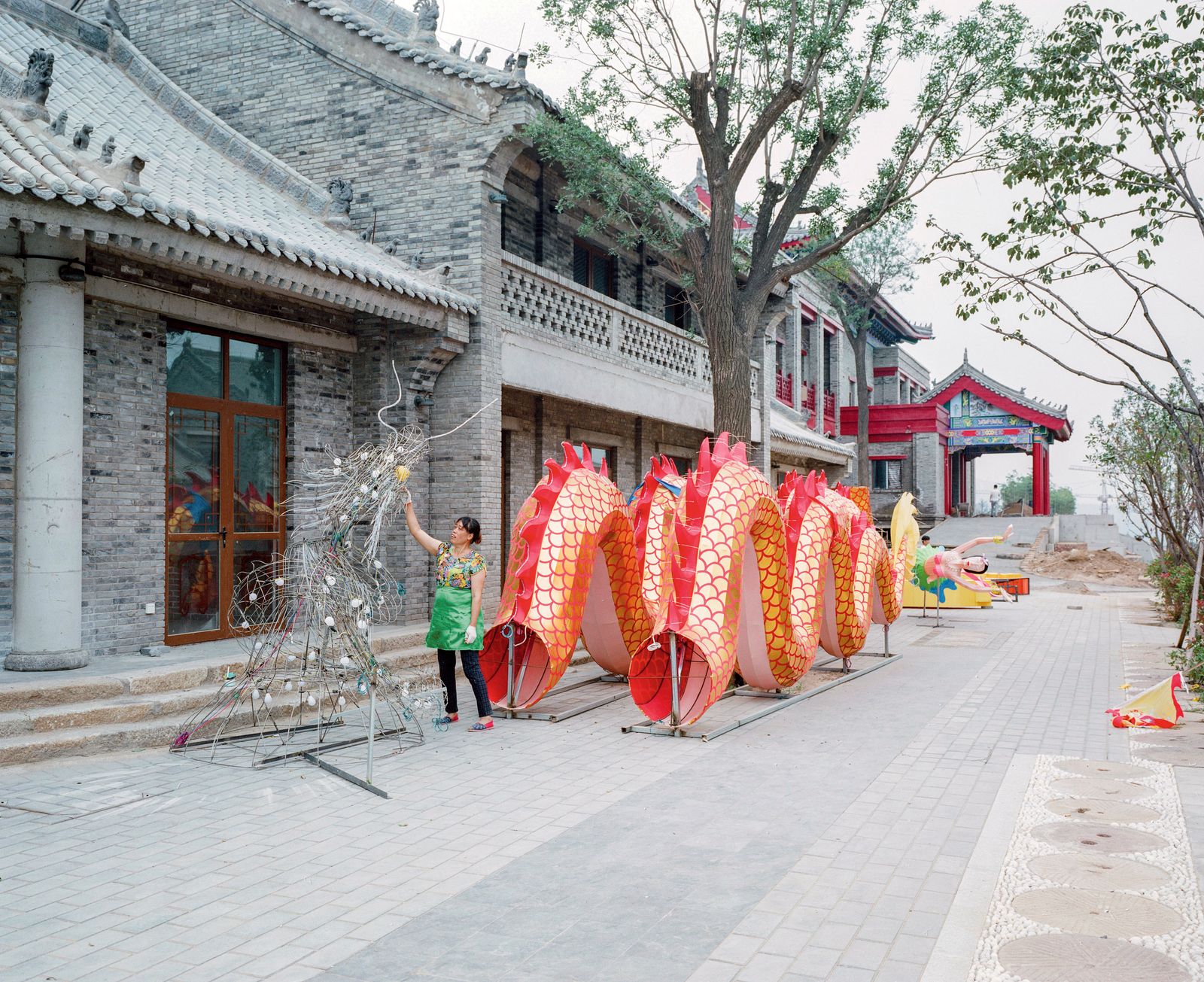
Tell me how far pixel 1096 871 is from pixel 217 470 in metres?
8.13

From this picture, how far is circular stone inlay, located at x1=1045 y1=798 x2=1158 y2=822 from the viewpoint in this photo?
5746 millimetres

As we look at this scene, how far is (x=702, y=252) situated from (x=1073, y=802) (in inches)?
333

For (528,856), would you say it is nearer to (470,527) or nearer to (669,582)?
(470,527)

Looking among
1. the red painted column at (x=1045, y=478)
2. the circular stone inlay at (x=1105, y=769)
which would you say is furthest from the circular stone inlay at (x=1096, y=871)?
the red painted column at (x=1045, y=478)

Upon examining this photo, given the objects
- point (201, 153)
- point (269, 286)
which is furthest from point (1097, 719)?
point (201, 153)

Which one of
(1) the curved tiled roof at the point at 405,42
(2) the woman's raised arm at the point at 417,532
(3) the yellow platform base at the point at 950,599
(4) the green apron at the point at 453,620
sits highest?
(1) the curved tiled roof at the point at 405,42

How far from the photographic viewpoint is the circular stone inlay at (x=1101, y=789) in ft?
20.4

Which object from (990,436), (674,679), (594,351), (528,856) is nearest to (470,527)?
(674,679)

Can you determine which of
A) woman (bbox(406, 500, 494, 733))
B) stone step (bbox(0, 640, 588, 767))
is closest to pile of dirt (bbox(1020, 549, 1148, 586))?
woman (bbox(406, 500, 494, 733))

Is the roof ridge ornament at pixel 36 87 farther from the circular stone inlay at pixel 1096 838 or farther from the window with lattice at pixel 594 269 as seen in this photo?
the circular stone inlay at pixel 1096 838

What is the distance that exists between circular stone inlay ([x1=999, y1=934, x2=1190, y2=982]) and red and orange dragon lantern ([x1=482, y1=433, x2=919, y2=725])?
4.00 m

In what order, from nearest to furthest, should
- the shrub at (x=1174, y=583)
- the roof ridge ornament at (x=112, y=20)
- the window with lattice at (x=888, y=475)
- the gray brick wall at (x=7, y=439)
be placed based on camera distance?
the gray brick wall at (x=7, y=439) < the roof ridge ornament at (x=112, y=20) < the shrub at (x=1174, y=583) < the window with lattice at (x=888, y=475)

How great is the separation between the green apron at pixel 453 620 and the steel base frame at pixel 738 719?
4.88ft

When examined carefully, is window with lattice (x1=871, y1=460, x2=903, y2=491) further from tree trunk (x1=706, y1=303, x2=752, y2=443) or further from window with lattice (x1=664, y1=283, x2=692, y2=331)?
tree trunk (x1=706, y1=303, x2=752, y2=443)
